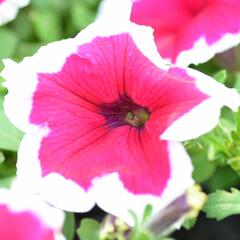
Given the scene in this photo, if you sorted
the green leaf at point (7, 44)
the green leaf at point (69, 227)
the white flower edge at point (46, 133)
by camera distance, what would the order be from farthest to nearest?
the green leaf at point (7, 44)
the green leaf at point (69, 227)
the white flower edge at point (46, 133)

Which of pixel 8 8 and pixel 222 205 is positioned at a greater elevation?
pixel 8 8

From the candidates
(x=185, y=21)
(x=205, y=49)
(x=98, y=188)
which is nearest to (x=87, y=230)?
(x=98, y=188)

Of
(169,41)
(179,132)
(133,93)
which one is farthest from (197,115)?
(169,41)

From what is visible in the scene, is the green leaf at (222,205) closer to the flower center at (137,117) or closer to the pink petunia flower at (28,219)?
the flower center at (137,117)

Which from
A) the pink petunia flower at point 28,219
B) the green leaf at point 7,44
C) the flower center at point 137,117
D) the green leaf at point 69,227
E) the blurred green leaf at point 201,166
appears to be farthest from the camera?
the green leaf at point 7,44

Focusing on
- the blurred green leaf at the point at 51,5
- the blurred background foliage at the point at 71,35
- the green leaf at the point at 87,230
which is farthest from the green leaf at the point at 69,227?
the blurred green leaf at the point at 51,5

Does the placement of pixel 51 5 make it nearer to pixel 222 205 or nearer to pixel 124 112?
pixel 124 112

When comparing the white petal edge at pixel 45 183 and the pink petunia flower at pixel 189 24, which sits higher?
the pink petunia flower at pixel 189 24
